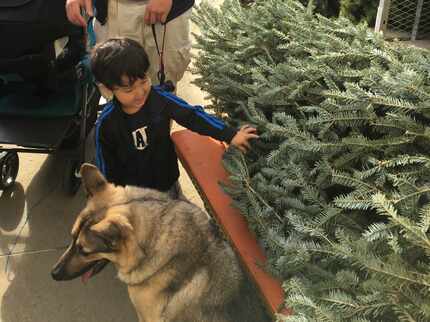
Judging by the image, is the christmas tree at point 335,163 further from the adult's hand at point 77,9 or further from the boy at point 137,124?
the adult's hand at point 77,9

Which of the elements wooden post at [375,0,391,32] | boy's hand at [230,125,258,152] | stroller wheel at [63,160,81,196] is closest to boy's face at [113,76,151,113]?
boy's hand at [230,125,258,152]

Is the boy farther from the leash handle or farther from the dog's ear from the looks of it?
the leash handle

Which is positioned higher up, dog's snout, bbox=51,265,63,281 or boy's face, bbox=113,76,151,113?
boy's face, bbox=113,76,151,113

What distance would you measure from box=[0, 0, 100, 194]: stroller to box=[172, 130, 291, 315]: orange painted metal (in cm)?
88

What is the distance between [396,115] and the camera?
4.88 feet

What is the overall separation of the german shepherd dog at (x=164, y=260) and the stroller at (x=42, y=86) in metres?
1.06

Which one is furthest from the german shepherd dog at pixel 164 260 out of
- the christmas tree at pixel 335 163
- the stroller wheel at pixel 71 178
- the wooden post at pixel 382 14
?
the wooden post at pixel 382 14

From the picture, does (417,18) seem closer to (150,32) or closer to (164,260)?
(150,32)

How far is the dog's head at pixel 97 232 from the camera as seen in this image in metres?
1.69

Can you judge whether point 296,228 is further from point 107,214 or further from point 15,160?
point 15,160

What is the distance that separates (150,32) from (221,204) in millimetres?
1239

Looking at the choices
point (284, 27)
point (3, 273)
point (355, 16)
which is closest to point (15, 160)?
point (3, 273)

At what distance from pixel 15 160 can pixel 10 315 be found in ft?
3.75

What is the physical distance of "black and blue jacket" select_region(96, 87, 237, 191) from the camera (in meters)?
2.23
